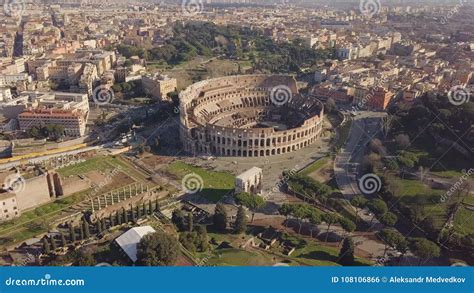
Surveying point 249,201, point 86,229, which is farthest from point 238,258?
point 86,229

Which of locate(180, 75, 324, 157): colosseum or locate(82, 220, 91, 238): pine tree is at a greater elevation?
locate(180, 75, 324, 157): colosseum

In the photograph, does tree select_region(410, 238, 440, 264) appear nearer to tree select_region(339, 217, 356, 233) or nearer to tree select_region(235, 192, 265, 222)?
tree select_region(339, 217, 356, 233)

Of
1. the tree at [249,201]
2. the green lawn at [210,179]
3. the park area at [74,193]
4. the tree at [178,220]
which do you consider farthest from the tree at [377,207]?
the park area at [74,193]

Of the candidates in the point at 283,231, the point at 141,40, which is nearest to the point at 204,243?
the point at 283,231

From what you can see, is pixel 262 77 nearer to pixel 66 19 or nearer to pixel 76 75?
pixel 76 75

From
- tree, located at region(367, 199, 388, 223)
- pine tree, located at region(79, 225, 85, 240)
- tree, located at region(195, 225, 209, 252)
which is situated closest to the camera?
tree, located at region(195, 225, 209, 252)

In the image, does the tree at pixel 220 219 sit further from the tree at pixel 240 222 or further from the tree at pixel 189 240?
the tree at pixel 189 240

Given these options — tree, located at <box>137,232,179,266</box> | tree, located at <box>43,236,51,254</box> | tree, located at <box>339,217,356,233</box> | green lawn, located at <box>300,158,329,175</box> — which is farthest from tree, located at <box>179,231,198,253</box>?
green lawn, located at <box>300,158,329,175</box>
